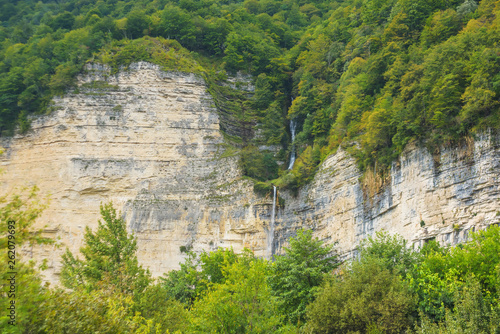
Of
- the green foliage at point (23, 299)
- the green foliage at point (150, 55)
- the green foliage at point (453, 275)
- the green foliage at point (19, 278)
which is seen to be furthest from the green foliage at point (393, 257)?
the green foliage at point (150, 55)

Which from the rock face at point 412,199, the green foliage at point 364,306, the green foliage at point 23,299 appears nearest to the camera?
the green foliage at point 23,299

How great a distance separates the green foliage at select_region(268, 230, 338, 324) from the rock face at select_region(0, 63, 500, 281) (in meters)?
9.87

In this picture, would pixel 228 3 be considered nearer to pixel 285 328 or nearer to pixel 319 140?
pixel 319 140

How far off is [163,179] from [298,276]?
24.9m

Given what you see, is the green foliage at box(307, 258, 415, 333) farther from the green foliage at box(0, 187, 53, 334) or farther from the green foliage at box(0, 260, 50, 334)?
the green foliage at box(0, 187, 53, 334)

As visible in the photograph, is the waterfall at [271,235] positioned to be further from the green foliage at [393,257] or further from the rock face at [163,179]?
the green foliage at [393,257]

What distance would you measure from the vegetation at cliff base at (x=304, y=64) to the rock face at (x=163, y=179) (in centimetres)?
199

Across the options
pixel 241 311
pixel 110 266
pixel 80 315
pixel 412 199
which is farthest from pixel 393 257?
pixel 80 315

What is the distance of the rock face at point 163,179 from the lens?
3541cm

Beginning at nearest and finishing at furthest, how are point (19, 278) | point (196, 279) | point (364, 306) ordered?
point (19, 278) < point (364, 306) < point (196, 279)

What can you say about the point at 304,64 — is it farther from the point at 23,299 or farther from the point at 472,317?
the point at 23,299

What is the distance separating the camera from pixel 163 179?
43.6 meters

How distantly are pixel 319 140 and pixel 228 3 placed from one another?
43810 mm

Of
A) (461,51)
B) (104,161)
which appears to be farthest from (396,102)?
(104,161)
